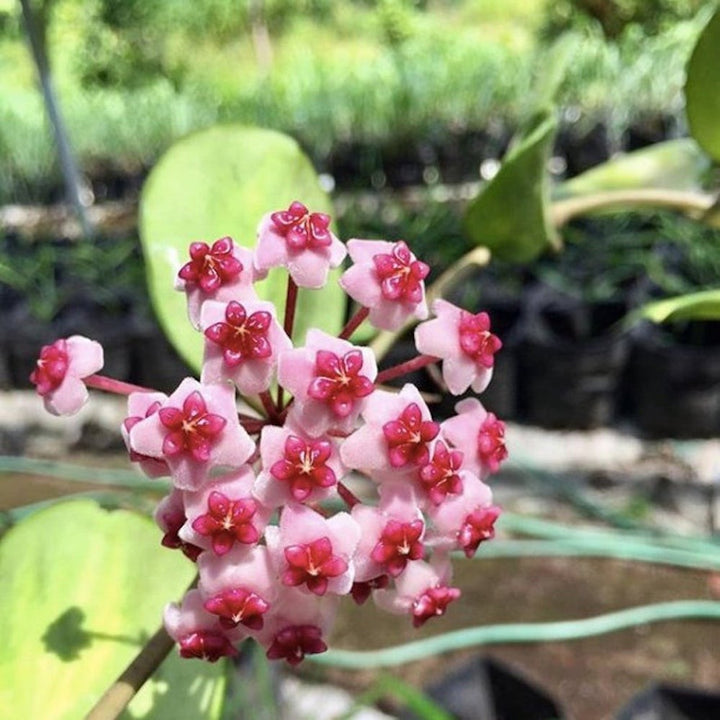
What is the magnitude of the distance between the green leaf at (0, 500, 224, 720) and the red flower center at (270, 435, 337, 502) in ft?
0.41

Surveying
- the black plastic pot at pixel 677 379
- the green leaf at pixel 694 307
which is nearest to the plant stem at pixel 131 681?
the green leaf at pixel 694 307

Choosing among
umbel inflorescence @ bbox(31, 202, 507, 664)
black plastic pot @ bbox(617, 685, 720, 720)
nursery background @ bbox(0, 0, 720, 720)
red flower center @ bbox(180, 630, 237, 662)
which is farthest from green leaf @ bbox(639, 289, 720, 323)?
black plastic pot @ bbox(617, 685, 720, 720)

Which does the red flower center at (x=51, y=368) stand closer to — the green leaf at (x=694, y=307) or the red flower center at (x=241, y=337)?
the red flower center at (x=241, y=337)

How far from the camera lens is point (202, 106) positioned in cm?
356

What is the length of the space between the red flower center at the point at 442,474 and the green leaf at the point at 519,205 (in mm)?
188

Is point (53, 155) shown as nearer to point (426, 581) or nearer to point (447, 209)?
point (447, 209)

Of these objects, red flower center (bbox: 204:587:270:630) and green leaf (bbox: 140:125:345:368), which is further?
green leaf (bbox: 140:125:345:368)

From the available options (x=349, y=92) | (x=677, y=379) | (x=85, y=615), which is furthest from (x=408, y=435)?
(x=349, y=92)

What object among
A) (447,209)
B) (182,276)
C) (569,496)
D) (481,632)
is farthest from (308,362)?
(447,209)

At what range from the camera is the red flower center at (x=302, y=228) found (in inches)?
12.2

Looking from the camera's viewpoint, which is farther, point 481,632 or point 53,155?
point 53,155

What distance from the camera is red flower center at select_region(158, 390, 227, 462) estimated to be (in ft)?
0.91

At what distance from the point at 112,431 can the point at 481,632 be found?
42.7 inches

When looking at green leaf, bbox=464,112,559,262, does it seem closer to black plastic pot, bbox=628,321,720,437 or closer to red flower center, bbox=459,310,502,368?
red flower center, bbox=459,310,502,368
